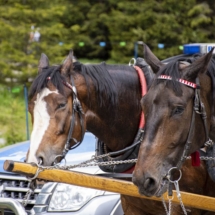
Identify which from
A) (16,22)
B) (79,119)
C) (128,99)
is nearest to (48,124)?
(79,119)

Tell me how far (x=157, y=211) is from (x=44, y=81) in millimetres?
1321

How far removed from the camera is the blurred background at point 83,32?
13469mm

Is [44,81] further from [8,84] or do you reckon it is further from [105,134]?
[8,84]

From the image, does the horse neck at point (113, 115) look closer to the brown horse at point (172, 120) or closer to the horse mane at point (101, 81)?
the horse mane at point (101, 81)

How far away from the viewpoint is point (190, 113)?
3535mm

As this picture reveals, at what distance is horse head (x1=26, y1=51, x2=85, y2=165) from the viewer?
441cm

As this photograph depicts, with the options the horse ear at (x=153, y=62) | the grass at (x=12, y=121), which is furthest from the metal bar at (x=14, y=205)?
the grass at (x=12, y=121)

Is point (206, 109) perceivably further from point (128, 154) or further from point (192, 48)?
point (192, 48)

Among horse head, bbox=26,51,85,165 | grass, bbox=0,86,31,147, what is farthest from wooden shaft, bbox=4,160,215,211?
grass, bbox=0,86,31,147

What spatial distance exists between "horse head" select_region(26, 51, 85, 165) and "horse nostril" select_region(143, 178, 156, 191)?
1218mm

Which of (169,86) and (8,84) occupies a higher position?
(169,86)

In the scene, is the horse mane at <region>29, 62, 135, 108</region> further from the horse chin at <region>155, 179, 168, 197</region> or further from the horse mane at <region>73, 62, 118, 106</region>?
the horse chin at <region>155, 179, 168, 197</region>

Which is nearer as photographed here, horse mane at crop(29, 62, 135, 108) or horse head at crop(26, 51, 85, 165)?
horse head at crop(26, 51, 85, 165)

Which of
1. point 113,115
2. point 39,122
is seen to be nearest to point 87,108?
point 113,115
